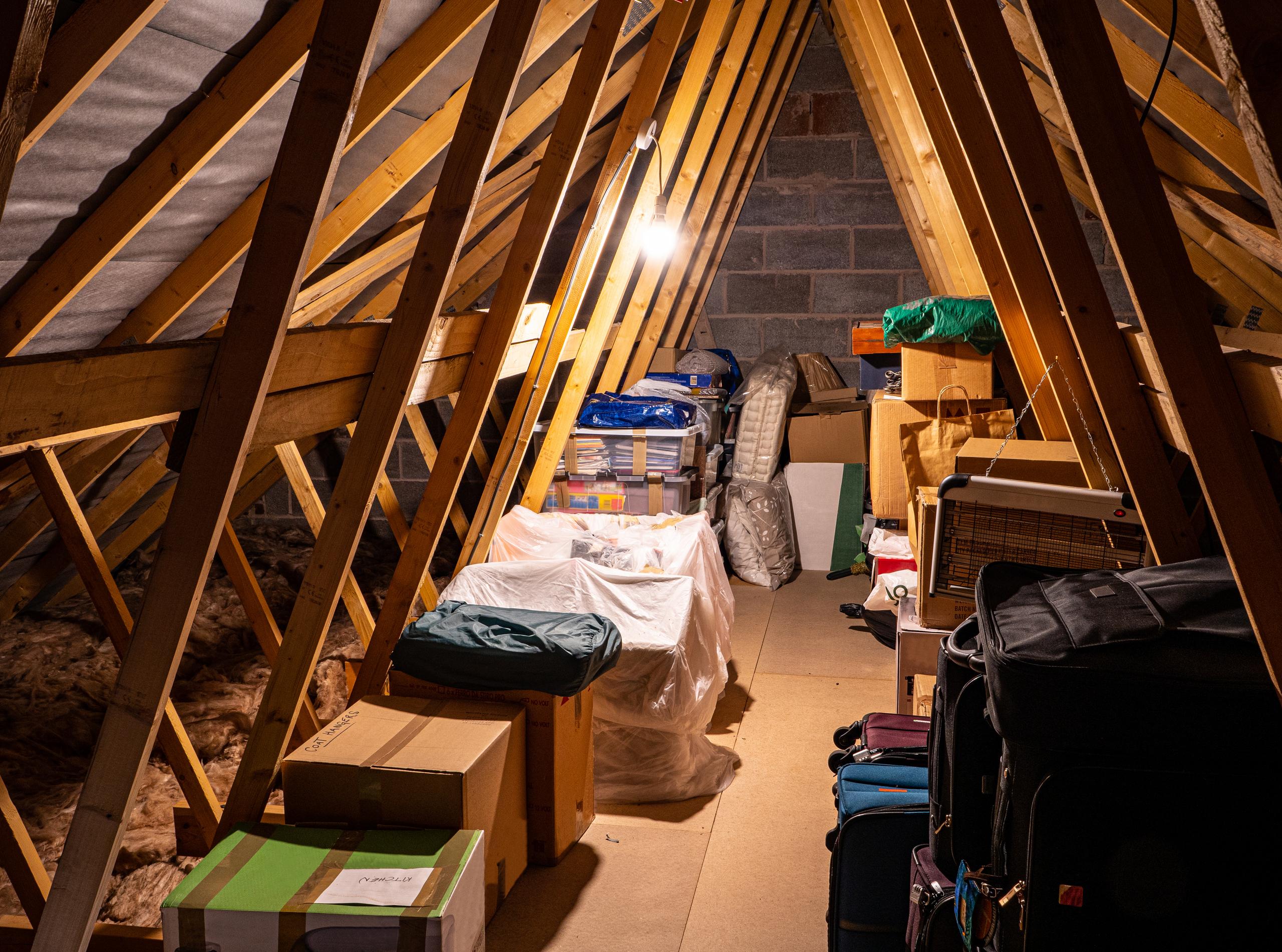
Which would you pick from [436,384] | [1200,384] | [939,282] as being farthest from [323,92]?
[939,282]

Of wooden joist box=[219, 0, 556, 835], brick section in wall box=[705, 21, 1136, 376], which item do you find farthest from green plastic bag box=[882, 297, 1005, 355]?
brick section in wall box=[705, 21, 1136, 376]

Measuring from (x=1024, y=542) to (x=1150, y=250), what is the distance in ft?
3.19

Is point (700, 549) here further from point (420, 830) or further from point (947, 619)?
point (420, 830)

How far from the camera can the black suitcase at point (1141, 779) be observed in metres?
1.33

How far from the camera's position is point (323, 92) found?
1667 mm

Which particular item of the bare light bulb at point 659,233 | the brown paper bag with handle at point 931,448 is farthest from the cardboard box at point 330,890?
the bare light bulb at point 659,233

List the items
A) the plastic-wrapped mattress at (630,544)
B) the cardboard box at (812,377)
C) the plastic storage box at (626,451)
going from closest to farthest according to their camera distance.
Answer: the plastic-wrapped mattress at (630,544), the plastic storage box at (626,451), the cardboard box at (812,377)

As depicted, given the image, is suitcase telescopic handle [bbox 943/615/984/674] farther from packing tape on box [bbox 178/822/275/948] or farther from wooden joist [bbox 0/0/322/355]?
wooden joist [bbox 0/0/322/355]

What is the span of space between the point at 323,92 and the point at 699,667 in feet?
7.34

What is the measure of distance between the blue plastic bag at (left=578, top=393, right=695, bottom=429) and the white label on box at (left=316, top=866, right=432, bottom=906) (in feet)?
9.56

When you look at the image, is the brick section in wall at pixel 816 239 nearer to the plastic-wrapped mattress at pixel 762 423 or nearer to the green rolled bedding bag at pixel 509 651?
the plastic-wrapped mattress at pixel 762 423

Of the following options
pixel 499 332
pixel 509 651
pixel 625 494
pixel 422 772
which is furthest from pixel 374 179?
pixel 625 494

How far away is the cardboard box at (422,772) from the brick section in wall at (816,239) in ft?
14.6

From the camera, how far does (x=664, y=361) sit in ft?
20.2
